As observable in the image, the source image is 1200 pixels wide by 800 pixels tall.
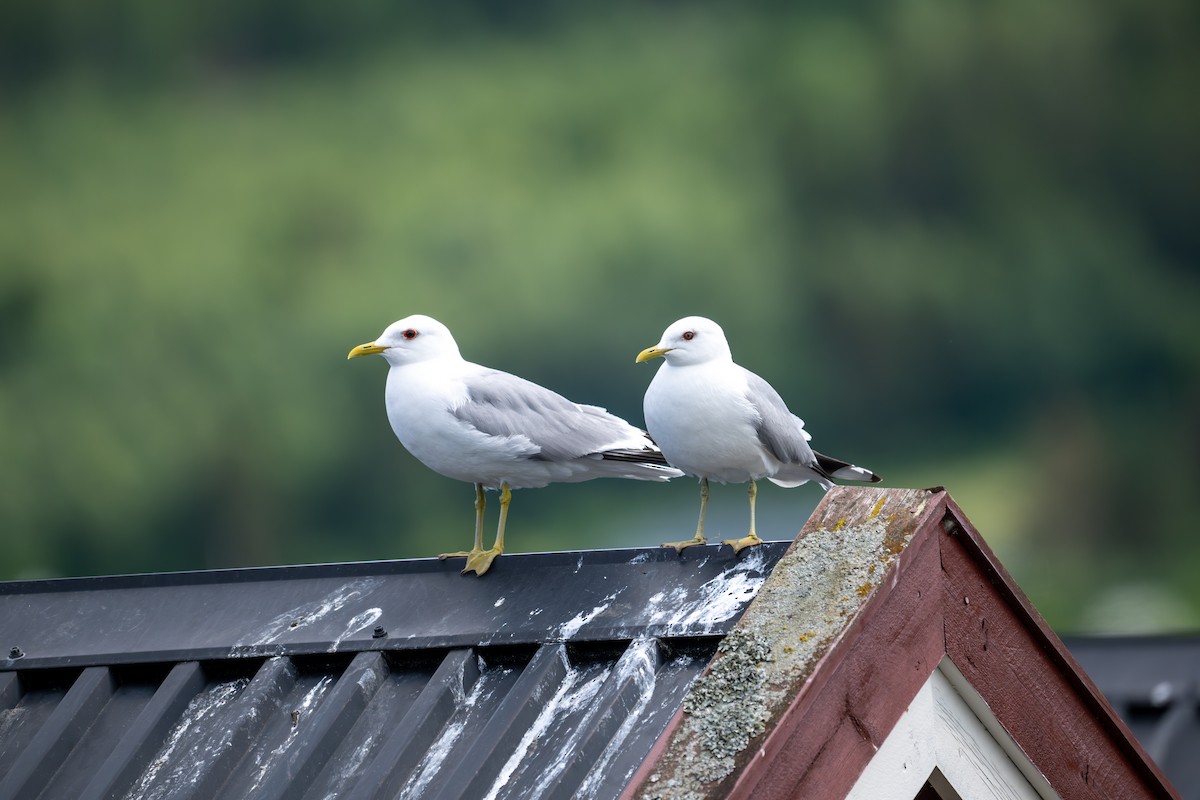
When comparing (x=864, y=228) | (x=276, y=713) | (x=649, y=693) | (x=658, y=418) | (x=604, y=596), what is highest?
(x=864, y=228)

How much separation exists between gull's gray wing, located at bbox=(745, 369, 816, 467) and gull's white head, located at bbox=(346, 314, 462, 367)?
0.71 metres

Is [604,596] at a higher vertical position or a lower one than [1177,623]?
lower

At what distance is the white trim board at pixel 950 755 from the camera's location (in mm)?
1773

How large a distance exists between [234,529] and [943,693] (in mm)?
10394

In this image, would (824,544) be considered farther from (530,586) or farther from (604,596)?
(530,586)

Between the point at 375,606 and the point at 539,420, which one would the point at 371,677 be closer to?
the point at 375,606

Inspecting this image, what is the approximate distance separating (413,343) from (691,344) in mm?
719

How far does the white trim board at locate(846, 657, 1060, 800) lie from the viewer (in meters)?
1.77

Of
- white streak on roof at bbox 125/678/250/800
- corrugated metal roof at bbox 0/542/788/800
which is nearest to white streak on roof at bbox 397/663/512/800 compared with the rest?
corrugated metal roof at bbox 0/542/788/800

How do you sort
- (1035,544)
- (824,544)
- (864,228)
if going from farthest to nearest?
(864,228)
(1035,544)
(824,544)

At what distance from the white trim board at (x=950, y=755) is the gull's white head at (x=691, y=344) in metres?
1.32

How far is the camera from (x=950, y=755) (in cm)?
187

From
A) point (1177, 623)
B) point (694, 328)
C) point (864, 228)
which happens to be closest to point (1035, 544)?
point (1177, 623)

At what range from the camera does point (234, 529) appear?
11.8 metres
